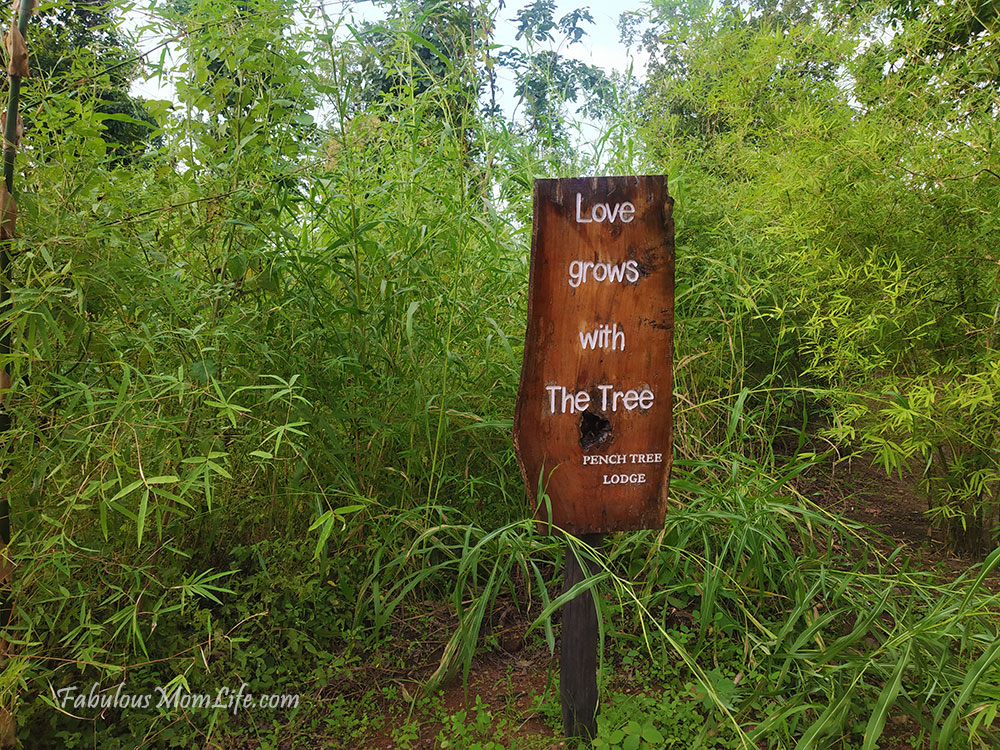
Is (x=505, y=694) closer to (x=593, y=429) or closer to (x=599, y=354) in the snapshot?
(x=593, y=429)

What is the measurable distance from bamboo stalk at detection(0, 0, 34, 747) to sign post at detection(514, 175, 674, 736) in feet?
3.61

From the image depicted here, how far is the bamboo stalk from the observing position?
4.40 feet

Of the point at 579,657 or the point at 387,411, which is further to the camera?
the point at 387,411

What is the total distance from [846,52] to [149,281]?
3060mm

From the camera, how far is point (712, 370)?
2.91 meters

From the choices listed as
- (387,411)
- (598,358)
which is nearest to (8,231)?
(387,411)

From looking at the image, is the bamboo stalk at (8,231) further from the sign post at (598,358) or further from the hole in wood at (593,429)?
the hole in wood at (593,429)

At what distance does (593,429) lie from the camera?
1.61 m

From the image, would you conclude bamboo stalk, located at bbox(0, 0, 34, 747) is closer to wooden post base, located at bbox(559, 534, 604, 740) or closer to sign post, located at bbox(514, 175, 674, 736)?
sign post, located at bbox(514, 175, 674, 736)

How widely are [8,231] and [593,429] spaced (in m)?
1.36

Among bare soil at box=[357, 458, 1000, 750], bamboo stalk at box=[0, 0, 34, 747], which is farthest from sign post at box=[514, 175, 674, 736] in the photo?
bamboo stalk at box=[0, 0, 34, 747]

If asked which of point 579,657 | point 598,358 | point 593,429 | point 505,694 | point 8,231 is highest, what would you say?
point 8,231

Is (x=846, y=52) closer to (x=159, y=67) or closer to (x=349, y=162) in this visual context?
(x=349, y=162)

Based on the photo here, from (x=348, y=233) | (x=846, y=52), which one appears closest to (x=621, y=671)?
(x=348, y=233)
